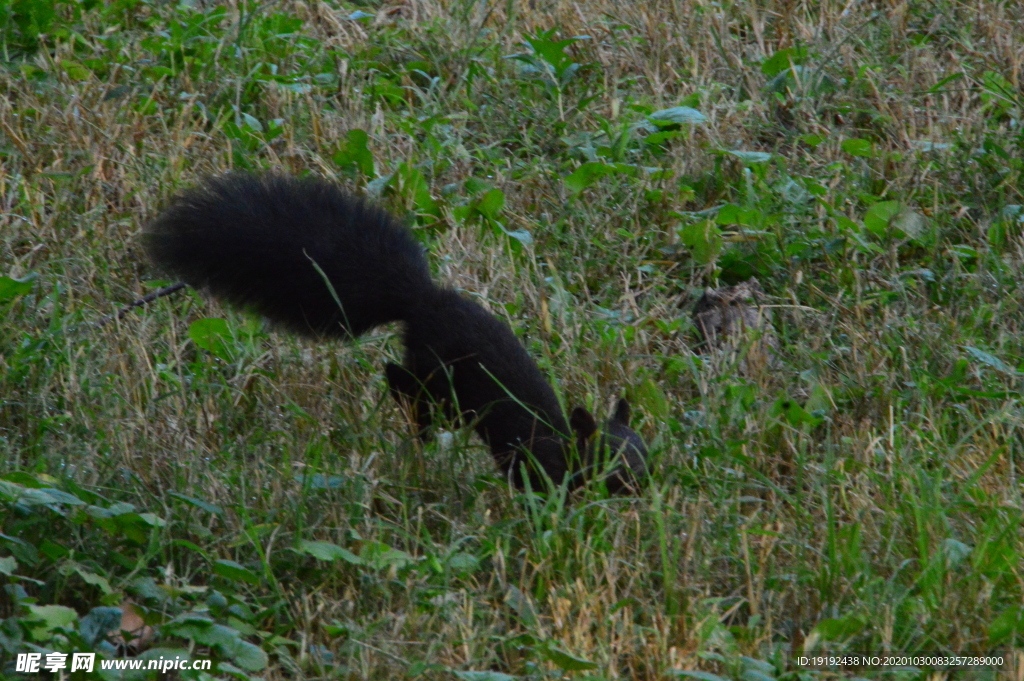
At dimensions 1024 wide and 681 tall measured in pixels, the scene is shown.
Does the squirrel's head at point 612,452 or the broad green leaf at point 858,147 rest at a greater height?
the broad green leaf at point 858,147

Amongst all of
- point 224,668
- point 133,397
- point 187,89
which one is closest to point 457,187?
point 187,89

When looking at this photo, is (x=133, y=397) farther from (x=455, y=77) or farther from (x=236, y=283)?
(x=455, y=77)

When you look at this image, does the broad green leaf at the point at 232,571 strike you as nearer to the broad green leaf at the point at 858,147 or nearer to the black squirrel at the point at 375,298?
the black squirrel at the point at 375,298

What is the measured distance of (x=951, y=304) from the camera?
4.71 m

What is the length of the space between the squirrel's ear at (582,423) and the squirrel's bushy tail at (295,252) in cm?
78

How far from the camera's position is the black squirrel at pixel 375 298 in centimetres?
384

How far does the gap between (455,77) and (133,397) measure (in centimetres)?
289

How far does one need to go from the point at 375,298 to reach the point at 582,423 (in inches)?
35.6

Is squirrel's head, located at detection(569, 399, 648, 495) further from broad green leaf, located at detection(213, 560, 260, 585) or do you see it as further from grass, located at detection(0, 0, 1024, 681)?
broad green leaf, located at detection(213, 560, 260, 585)

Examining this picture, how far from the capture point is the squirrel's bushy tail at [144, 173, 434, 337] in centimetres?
387

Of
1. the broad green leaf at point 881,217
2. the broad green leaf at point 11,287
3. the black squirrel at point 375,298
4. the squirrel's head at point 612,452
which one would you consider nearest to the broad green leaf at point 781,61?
the broad green leaf at point 881,217

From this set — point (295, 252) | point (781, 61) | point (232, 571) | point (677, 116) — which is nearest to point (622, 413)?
point (295, 252)

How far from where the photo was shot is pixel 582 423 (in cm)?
373

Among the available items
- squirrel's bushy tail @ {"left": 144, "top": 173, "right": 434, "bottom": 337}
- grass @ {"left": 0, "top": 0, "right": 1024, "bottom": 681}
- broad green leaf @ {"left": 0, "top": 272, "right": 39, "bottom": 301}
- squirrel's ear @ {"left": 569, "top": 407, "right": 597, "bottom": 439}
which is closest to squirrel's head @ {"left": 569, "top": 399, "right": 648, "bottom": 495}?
squirrel's ear @ {"left": 569, "top": 407, "right": 597, "bottom": 439}
